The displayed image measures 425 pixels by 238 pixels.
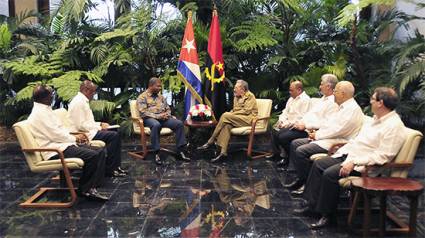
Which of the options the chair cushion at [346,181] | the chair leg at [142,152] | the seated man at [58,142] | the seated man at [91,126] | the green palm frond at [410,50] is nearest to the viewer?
the chair cushion at [346,181]

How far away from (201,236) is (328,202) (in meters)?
1.07

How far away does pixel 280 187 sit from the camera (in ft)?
16.0

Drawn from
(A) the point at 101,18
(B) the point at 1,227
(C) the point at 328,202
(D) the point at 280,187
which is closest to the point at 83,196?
(B) the point at 1,227

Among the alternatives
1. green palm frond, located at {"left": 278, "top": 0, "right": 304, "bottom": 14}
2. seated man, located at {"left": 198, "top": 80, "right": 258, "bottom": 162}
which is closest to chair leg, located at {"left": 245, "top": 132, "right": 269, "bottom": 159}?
seated man, located at {"left": 198, "top": 80, "right": 258, "bottom": 162}

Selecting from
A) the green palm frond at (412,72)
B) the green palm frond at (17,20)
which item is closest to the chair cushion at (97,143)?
the green palm frond at (412,72)

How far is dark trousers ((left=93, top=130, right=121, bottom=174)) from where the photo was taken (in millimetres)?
5312

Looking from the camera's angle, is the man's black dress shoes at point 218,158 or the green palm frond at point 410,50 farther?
the man's black dress shoes at point 218,158

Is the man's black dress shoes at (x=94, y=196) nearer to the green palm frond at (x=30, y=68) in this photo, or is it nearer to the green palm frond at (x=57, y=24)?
the green palm frond at (x=30, y=68)

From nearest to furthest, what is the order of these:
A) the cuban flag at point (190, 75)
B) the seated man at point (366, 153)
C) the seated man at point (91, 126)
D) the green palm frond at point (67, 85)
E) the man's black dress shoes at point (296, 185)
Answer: the seated man at point (366, 153) → the man's black dress shoes at point (296, 185) → the seated man at point (91, 126) → the green palm frond at point (67, 85) → the cuban flag at point (190, 75)

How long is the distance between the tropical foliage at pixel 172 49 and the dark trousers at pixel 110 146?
188 cm

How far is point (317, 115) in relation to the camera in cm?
527

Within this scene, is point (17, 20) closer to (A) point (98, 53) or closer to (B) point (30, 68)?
(B) point (30, 68)

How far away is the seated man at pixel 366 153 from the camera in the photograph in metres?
3.41

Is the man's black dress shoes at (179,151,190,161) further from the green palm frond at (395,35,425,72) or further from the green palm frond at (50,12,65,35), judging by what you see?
the green palm frond at (50,12,65,35)
